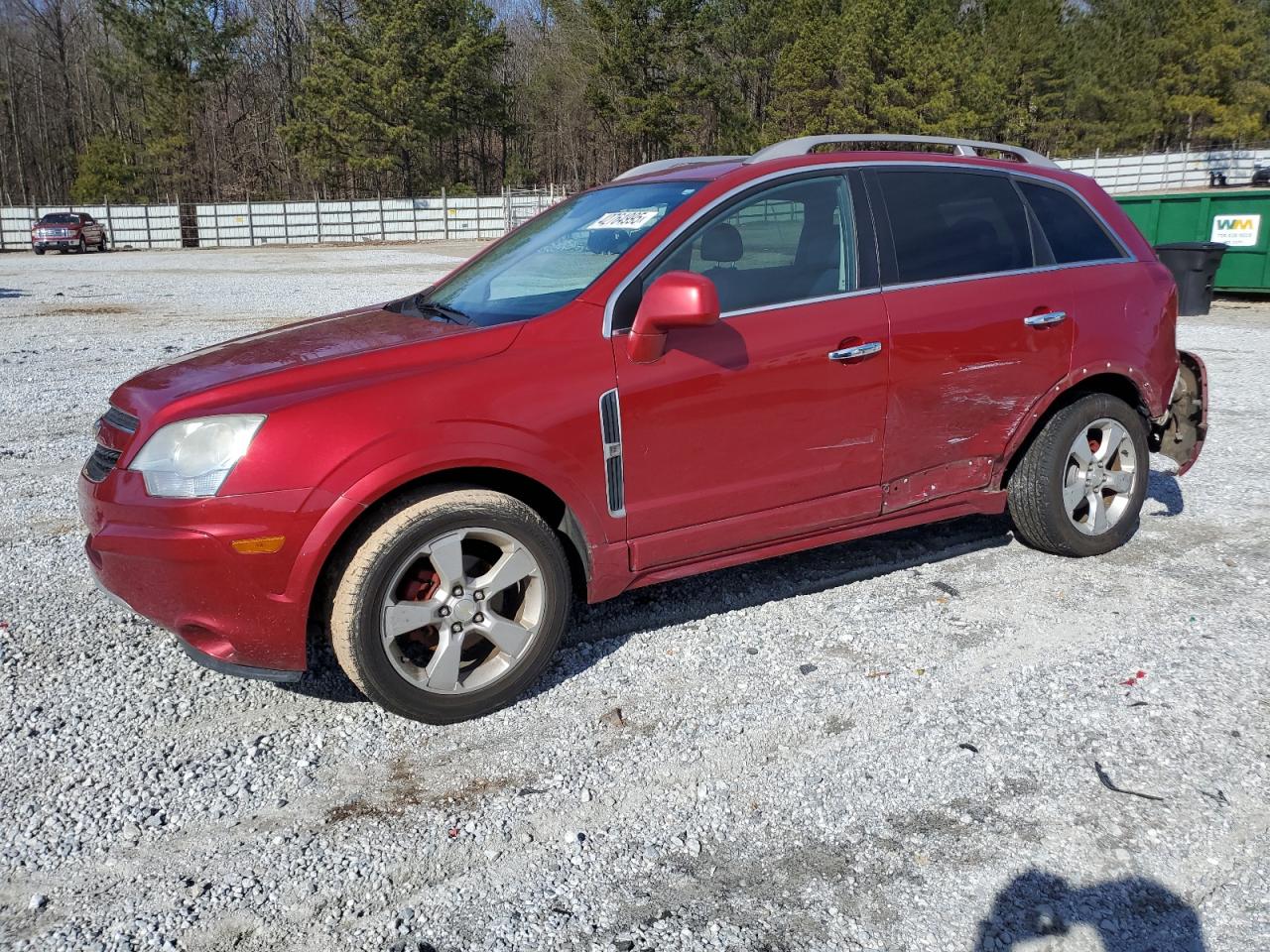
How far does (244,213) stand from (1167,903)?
48251 mm

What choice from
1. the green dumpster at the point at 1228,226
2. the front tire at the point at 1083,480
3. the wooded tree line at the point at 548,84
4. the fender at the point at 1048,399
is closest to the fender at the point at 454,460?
the fender at the point at 1048,399

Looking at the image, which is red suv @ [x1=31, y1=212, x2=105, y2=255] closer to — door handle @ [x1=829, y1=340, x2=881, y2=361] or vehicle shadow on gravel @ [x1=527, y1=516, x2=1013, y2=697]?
vehicle shadow on gravel @ [x1=527, y1=516, x2=1013, y2=697]

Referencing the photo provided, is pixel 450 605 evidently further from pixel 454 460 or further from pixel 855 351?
pixel 855 351

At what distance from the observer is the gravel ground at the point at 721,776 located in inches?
105

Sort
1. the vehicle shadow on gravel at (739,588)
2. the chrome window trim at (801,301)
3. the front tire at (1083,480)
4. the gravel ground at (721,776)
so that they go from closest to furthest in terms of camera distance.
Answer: the gravel ground at (721,776)
the chrome window trim at (801,301)
the vehicle shadow on gravel at (739,588)
the front tire at (1083,480)

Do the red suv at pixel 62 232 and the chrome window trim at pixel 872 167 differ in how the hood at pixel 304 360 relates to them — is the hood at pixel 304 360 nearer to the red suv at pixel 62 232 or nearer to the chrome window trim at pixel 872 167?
the chrome window trim at pixel 872 167

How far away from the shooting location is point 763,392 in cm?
393

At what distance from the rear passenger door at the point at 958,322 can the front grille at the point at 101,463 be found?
113 inches

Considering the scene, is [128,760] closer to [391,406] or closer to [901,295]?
[391,406]

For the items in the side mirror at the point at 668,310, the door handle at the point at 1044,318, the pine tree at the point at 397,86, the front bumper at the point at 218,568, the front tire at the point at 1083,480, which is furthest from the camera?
the pine tree at the point at 397,86

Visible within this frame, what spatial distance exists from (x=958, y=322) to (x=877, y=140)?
937mm

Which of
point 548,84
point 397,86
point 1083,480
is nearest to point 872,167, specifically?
point 1083,480

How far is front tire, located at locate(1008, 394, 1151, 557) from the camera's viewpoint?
4.77m

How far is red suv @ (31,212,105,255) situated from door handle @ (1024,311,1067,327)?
135ft
